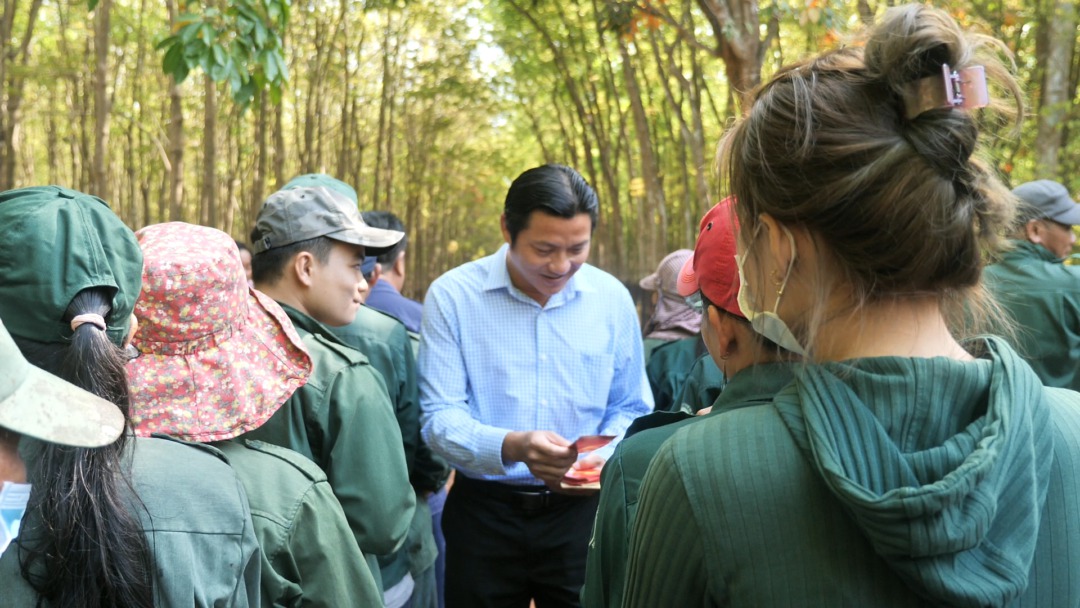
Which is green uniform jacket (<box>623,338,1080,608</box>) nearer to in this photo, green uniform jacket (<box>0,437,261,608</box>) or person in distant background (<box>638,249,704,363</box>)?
green uniform jacket (<box>0,437,261,608</box>)

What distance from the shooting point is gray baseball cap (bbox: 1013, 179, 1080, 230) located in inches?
212

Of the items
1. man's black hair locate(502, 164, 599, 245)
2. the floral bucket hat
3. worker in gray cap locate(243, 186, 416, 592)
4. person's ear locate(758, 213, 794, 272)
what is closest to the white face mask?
person's ear locate(758, 213, 794, 272)

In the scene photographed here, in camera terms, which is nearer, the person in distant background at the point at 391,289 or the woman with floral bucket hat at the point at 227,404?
the woman with floral bucket hat at the point at 227,404

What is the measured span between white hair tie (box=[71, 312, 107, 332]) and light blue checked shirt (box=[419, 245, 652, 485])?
204 centimetres

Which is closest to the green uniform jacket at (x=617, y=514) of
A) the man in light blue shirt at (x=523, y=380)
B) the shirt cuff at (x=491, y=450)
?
the shirt cuff at (x=491, y=450)

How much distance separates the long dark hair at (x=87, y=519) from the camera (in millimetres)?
1507

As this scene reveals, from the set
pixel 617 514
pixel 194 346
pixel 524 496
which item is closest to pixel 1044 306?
pixel 524 496

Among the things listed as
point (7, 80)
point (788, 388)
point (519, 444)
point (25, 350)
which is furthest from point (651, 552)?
point (7, 80)

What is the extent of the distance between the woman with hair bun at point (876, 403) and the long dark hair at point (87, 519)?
2.63 ft

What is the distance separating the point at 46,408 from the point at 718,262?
1150mm

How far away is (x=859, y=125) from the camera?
4.23 feet

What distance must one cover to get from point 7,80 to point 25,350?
44.4 feet

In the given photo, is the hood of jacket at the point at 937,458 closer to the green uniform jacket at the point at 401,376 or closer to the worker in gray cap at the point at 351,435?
the worker in gray cap at the point at 351,435

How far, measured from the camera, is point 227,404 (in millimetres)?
2203
